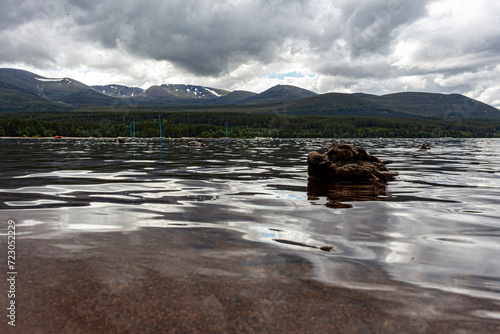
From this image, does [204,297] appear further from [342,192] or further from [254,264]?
[342,192]

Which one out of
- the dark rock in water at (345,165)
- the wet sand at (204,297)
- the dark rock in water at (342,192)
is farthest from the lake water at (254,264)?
the dark rock in water at (345,165)

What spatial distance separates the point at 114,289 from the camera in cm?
390

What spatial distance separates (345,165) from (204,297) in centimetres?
1321

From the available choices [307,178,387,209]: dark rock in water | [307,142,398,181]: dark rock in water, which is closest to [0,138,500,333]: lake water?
[307,178,387,209]: dark rock in water

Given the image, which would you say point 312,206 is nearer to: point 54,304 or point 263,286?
point 263,286

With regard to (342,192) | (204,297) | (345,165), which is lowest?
(342,192)

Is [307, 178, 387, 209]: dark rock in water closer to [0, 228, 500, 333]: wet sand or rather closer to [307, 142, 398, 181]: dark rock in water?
[307, 142, 398, 181]: dark rock in water

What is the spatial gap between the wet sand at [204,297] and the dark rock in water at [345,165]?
1098 centimetres

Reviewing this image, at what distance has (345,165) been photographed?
615 inches

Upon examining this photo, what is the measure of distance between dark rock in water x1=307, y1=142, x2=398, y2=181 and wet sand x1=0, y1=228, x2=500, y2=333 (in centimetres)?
1098

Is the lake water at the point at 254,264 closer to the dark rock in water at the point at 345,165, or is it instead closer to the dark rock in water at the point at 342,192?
the dark rock in water at the point at 342,192

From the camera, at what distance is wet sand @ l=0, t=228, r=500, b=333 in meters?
3.19

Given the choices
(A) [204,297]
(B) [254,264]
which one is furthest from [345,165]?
(A) [204,297]

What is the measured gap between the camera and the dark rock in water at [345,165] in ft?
50.4
